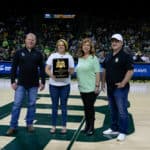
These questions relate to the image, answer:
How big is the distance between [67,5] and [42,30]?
7.17ft

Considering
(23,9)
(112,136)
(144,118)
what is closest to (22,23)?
(23,9)

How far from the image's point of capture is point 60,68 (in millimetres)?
7371

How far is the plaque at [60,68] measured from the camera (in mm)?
7363

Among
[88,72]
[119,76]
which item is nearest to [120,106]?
[119,76]

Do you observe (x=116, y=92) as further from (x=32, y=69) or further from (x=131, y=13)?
(x=131, y=13)

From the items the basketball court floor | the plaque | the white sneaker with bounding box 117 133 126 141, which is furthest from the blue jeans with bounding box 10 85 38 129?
the white sneaker with bounding box 117 133 126 141

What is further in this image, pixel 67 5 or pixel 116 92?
pixel 67 5

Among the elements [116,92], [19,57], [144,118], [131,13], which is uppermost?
[131,13]

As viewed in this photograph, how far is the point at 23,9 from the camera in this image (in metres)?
27.5

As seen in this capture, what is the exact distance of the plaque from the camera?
290 inches

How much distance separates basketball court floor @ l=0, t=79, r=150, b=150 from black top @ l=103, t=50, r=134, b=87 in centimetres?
103

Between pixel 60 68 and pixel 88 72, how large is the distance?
47 cm

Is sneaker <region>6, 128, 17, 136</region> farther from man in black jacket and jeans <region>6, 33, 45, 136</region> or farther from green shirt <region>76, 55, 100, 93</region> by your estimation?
green shirt <region>76, 55, 100, 93</region>

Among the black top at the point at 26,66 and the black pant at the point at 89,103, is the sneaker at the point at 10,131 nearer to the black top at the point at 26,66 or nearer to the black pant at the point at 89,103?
the black top at the point at 26,66
